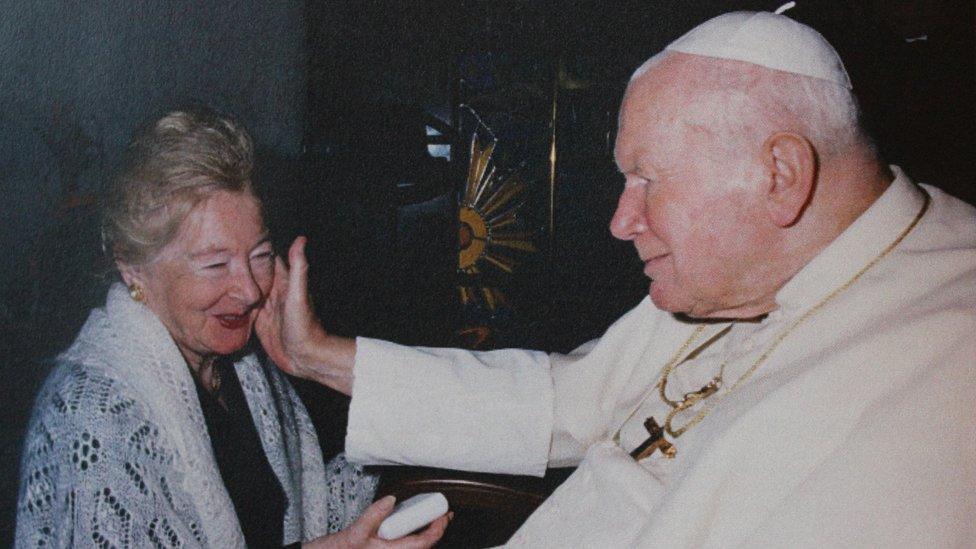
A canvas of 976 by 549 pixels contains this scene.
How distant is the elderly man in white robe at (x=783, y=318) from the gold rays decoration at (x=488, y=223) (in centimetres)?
287

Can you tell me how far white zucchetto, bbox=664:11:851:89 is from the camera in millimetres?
1173

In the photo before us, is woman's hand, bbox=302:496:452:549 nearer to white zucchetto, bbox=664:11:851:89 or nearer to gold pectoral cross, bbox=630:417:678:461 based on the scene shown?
gold pectoral cross, bbox=630:417:678:461

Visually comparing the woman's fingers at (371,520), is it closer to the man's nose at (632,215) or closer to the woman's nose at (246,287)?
the woman's nose at (246,287)

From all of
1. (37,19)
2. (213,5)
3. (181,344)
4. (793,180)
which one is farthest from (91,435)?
(793,180)

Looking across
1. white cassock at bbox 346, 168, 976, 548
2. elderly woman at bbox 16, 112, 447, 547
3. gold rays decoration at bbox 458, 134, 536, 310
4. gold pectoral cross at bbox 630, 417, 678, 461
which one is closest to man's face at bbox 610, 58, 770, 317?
white cassock at bbox 346, 168, 976, 548

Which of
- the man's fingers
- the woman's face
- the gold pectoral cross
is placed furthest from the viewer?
the man's fingers

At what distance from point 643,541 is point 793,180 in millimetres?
647

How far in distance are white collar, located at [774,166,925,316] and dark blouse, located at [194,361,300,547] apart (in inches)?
53.2

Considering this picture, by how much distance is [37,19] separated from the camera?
1019mm

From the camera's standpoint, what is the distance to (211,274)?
5.00ft

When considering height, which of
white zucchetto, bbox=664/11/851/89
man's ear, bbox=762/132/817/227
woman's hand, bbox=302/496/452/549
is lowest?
woman's hand, bbox=302/496/452/549

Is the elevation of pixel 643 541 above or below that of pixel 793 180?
below

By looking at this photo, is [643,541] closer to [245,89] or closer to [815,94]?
[815,94]

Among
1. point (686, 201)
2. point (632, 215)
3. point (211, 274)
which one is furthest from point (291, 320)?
point (686, 201)
